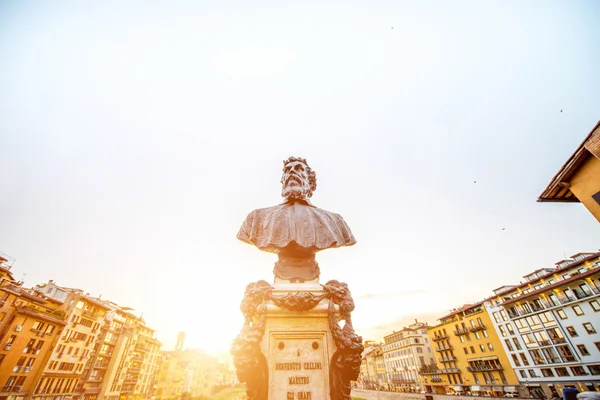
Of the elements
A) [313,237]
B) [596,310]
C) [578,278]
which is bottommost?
[313,237]

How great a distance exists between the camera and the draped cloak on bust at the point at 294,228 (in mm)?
5207

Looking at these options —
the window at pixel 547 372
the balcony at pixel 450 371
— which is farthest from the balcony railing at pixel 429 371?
the window at pixel 547 372

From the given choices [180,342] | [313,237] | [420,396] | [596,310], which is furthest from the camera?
[180,342]

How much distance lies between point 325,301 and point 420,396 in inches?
1899

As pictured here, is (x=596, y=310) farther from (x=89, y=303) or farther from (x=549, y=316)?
(x=89, y=303)

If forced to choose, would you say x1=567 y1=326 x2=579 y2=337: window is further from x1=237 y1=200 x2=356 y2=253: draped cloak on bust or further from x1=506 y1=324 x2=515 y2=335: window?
x1=237 y1=200 x2=356 y2=253: draped cloak on bust

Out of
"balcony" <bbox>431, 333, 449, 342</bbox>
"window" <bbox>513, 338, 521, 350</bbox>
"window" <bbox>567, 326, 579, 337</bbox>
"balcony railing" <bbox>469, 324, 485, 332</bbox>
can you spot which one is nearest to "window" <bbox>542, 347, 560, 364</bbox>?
"window" <bbox>567, 326, 579, 337</bbox>

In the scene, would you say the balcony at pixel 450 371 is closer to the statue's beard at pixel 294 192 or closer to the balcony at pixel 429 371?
the balcony at pixel 429 371

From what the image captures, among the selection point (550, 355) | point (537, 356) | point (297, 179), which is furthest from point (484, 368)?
point (297, 179)

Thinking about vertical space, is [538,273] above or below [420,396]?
above

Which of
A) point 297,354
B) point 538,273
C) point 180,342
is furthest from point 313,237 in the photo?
point 180,342

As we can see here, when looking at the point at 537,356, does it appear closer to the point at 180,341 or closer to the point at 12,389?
the point at 12,389

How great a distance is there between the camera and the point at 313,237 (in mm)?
5238

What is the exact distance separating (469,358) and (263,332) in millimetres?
65967
